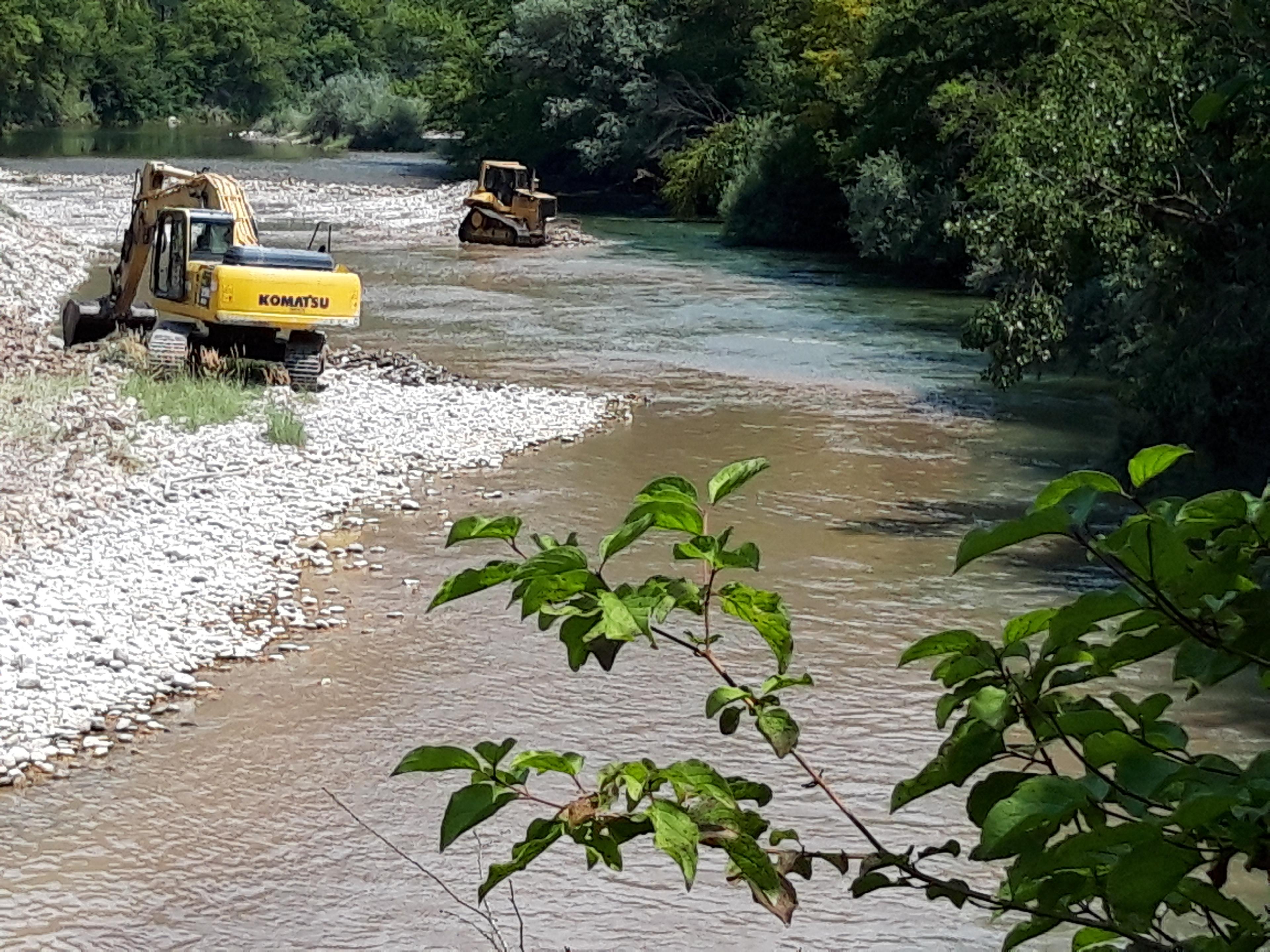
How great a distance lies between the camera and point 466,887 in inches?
277

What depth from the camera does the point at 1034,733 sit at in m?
1.85

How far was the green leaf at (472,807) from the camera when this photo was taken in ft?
5.65

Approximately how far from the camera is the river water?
6801 millimetres

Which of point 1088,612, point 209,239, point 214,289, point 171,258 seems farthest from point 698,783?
point 171,258

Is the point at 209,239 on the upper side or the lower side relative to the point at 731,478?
lower

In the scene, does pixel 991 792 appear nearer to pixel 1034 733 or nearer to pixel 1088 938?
pixel 1034 733

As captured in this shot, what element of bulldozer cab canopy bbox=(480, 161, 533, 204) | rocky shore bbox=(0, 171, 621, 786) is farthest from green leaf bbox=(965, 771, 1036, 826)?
bulldozer cab canopy bbox=(480, 161, 533, 204)

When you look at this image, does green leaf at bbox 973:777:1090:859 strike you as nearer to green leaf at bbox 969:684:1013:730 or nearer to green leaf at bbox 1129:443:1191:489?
green leaf at bbox 969:684:1013:730

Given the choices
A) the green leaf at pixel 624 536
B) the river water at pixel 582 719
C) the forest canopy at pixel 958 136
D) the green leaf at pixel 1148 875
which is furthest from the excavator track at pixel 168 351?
the green leaf at pixel 1148 875

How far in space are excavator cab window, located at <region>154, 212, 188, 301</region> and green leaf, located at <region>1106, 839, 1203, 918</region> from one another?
16335 millimetres

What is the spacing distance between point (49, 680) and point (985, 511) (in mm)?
7815

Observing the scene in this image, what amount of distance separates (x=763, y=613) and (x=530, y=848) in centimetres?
37

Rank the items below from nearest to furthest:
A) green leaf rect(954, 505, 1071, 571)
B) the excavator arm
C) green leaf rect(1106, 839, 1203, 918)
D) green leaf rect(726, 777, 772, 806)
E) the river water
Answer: green leaf rect(1106, 839, 1203, 918) → green leaf rect(954, 505, 1071, 571) → green leaf rect(726, 777, 772, 806) → the river water → the excavator arm

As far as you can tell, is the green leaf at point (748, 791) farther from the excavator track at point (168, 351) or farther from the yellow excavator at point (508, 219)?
the yellow excavator at point (508, 219)
